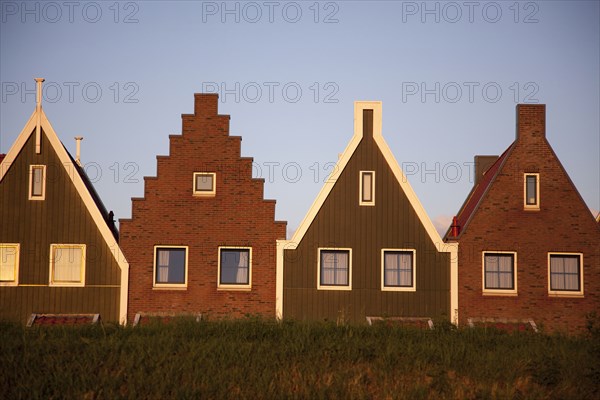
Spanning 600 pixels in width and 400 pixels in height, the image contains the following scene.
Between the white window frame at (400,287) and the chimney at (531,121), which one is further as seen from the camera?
the chimney at (531,121)

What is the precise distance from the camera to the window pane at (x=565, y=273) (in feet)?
114

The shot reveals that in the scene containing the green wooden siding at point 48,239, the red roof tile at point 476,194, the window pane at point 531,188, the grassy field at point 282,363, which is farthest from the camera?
the red roof tile at point 476,194

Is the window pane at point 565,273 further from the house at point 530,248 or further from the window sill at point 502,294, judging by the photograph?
the window sill at point 502,294

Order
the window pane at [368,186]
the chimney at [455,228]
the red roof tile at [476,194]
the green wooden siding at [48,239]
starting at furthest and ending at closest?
1. the red roof tile at [476,194]
2. the chimney at [455,228]
3. the window pane at [368,186]
4. the green wooden siding at [48,239]

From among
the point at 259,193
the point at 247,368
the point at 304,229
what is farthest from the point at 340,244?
the point at 247,368

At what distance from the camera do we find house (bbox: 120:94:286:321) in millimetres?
34000

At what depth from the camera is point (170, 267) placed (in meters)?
34.4

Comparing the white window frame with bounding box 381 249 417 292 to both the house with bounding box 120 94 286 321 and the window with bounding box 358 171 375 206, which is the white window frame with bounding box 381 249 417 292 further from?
the house with bounding box 120 94 286 321

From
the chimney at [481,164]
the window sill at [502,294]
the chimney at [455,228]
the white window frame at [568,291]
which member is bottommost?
the window sill at [502,294]

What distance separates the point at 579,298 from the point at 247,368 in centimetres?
1679

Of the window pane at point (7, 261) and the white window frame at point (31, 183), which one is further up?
the white window frame at point (31, 183)

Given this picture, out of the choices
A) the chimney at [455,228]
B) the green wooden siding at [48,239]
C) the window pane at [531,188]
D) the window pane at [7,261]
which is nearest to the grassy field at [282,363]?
the green wooden siding at [48,239]

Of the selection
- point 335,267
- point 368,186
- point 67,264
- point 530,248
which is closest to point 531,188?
point 530,248

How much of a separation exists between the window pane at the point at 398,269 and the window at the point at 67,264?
12234 mm
